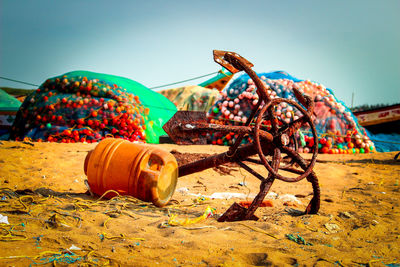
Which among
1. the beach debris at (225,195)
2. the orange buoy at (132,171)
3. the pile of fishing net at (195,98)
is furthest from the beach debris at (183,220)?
the pile of fishing net at (195,98)

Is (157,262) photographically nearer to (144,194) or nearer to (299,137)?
(144,194)

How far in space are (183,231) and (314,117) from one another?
7.56 metres

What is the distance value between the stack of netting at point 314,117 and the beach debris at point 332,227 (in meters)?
6.09

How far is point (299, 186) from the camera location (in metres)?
4.62

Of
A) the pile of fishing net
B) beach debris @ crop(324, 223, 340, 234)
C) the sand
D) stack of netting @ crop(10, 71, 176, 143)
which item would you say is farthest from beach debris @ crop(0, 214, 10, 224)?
the pile of fishing net

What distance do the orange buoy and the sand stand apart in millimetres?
142

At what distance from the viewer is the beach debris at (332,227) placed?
2.36m

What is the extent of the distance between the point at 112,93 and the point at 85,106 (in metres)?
0.83

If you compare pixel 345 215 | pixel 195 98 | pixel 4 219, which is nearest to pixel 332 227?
pixel 345 215

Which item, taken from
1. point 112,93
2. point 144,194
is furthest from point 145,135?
point 144,194

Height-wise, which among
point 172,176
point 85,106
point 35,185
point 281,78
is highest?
point 281,78

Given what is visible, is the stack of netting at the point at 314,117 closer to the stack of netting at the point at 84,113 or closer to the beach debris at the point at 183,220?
the stack of netting at the point at 84,113

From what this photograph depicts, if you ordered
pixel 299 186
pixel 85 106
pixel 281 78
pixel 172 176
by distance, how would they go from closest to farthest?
1. pixel 172 176
2. pixel 299 186
3. pixel 85 106
4. pixel 281 78

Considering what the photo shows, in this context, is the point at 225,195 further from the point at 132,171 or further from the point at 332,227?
the point at 332,227
